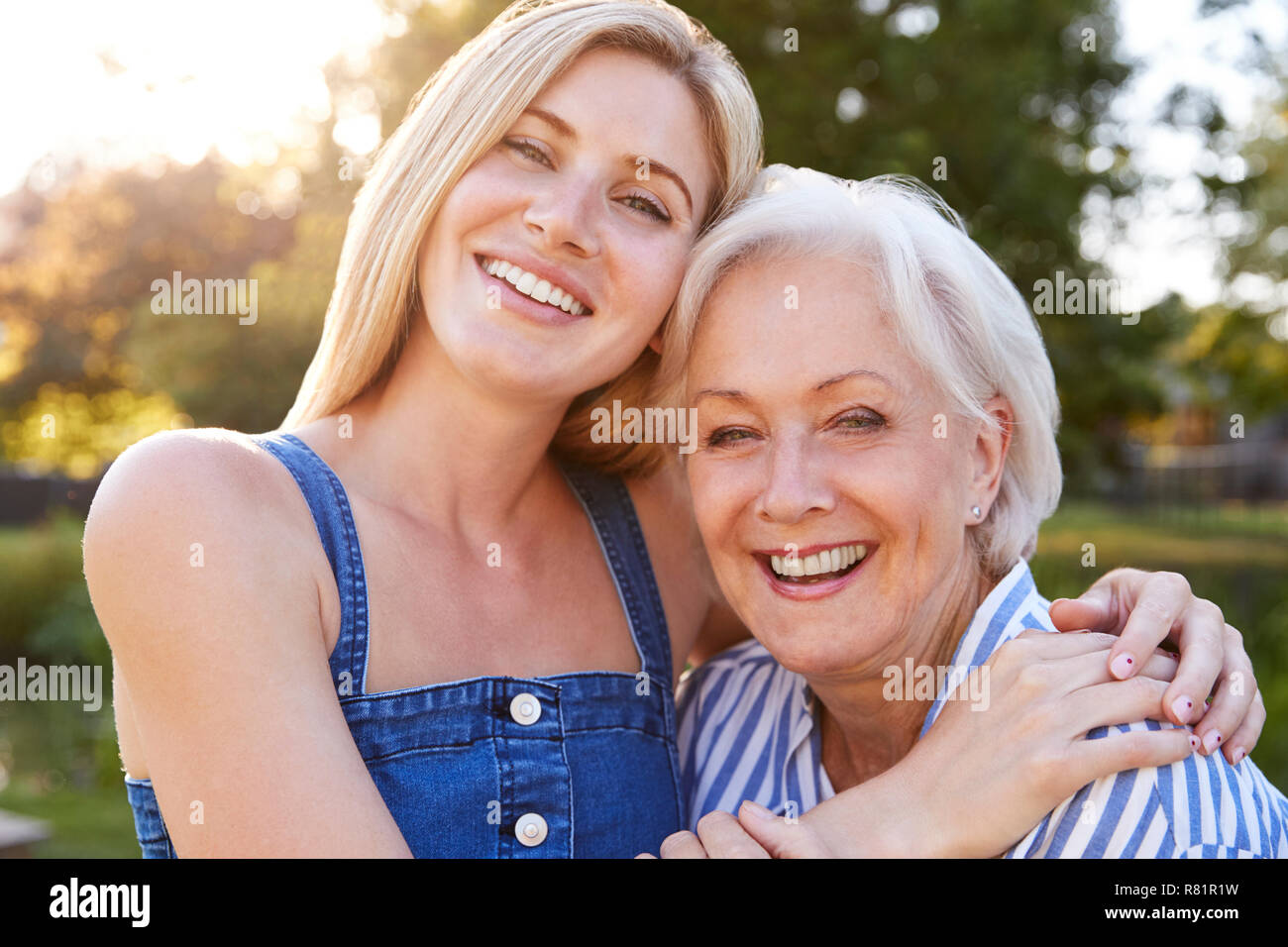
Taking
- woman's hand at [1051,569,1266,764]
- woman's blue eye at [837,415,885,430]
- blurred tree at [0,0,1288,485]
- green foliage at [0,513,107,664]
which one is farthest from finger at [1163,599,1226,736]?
green foliage at [0,513,107,664]

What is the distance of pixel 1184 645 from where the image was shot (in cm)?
211

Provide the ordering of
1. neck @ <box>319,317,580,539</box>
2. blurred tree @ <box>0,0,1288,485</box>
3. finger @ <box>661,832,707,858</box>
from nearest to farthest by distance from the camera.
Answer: finger @ <box>661,832,707,858</box> < neck @ <box>319,317,580,539</box> < blurred tree @ <box>0,0,1288,485</box>

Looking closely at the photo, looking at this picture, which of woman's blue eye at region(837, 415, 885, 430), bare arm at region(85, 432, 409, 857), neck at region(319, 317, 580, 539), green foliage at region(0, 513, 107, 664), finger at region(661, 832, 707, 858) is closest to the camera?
bare arm at region(85, 432, 409, 857)

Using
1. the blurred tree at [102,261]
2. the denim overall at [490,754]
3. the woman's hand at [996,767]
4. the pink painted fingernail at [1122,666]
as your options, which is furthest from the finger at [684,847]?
the blurred tree at [102,261]

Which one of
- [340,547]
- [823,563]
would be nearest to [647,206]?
[823,563]

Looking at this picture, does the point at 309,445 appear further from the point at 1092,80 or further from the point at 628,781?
the point at 1092,80

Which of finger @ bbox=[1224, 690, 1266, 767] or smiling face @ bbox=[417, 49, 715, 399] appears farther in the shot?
smiling face @ bbox=[417, 49, 715, 399]

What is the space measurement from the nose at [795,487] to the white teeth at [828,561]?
9 centimetres

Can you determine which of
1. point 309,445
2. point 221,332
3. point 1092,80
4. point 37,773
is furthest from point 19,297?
point 309,445

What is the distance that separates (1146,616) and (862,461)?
24.1 inches

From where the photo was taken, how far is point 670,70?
2551 mm

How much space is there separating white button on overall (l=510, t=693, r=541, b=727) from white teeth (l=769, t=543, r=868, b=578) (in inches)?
23.7

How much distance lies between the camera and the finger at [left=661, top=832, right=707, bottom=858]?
81.7 inches

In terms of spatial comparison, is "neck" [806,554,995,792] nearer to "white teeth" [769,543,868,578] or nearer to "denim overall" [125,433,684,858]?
"white teeth" [769,543,868,578]
